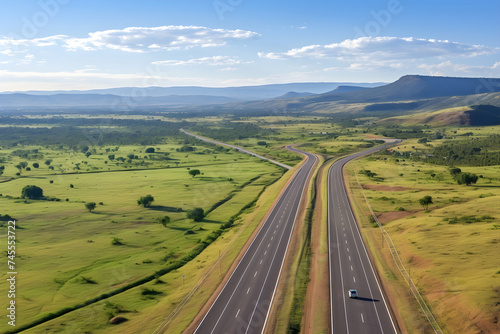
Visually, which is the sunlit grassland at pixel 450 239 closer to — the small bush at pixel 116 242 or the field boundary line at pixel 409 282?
the field boundary line at pixel 409 282

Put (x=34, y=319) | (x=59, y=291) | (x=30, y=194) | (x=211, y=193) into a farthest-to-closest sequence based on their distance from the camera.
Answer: (x=211, y=193) < (x=30, y=194) < (x=59, y=291) < (x=34, y=319)

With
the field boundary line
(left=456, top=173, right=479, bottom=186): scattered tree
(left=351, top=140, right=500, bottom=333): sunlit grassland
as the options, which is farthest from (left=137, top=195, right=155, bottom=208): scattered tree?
(left=456, top=173, right=479, bottom=186): scattered tree

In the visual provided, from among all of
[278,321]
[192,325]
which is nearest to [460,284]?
→ [278,321]

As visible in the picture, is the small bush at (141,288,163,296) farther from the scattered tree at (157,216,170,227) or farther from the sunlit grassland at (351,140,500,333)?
the scattered tree at (157,216,170,227)

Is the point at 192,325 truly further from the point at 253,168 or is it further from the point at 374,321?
the point at 253,168

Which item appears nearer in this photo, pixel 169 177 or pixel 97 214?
pixel 97 214

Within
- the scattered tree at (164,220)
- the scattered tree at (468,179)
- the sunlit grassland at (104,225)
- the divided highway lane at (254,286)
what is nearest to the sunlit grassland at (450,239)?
the scattered tree at (468,179)
